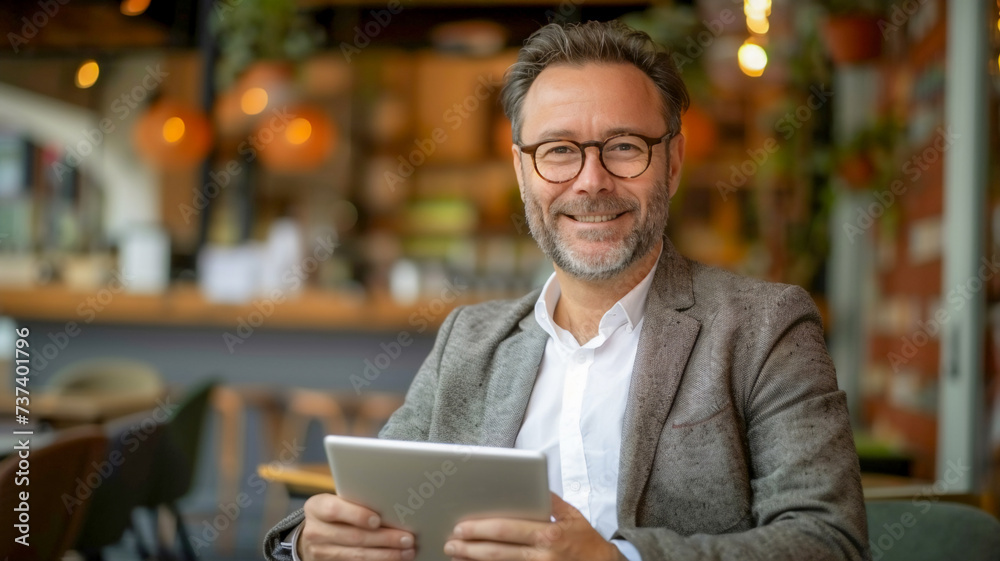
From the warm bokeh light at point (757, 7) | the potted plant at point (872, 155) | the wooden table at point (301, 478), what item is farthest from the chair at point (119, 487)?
the potted plant at point (872, 155)

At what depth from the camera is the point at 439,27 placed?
452 cm

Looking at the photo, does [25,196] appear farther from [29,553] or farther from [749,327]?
[749,327]

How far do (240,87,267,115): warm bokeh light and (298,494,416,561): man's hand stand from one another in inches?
110

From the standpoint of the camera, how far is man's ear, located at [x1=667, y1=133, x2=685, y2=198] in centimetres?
146

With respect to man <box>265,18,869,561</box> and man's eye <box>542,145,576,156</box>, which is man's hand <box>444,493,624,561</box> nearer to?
man <box>265,18,869,561</box>

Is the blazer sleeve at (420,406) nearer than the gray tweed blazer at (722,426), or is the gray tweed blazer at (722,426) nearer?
the gray tweed blazer at (722,426)

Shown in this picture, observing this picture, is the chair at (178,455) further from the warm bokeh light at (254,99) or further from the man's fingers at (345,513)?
the man's fingers at (345,513)

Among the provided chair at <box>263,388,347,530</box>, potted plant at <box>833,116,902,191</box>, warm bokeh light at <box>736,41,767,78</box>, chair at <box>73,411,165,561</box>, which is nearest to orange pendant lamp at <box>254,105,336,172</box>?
chair at <box>263,388,347,530</box>

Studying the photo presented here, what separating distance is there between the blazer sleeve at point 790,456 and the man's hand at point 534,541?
7 cm

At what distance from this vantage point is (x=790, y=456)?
46.0 inches

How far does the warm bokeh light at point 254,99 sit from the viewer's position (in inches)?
146

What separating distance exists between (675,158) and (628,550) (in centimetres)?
66

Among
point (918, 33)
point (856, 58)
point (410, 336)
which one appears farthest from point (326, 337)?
point (918, 33)

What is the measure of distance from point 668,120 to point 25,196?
20.9 feet
